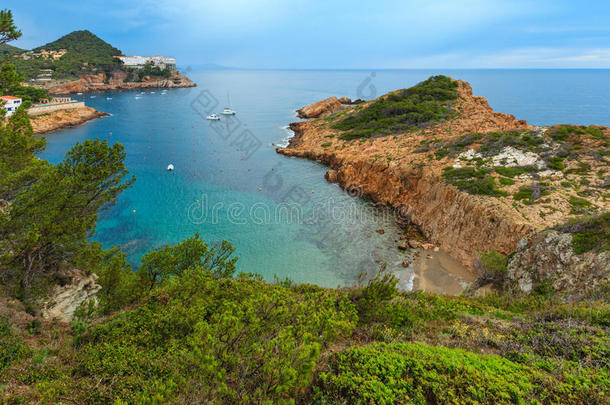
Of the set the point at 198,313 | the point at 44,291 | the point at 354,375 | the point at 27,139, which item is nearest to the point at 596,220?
the point at 354,375

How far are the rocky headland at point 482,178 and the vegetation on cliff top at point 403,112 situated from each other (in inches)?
27.6

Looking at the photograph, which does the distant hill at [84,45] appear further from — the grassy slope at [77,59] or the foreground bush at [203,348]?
the foreground bush at [203,348]

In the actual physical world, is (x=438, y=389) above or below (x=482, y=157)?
below

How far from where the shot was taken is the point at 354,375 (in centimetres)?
606

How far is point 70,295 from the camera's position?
39.4ft

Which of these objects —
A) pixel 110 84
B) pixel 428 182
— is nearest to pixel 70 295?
pixel 428 182

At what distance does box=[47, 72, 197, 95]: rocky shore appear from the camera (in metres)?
97.1

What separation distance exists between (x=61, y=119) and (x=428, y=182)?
7212cm

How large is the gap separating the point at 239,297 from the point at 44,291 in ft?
25.4

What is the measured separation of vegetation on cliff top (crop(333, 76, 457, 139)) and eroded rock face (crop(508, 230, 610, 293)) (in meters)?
30.4

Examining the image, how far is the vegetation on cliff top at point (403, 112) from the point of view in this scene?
45.9 m

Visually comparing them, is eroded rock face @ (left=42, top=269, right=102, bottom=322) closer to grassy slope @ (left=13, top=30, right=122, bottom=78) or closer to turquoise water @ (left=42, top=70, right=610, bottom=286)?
turquoise water @ (left=42, top=70, right=610, bottom=286)

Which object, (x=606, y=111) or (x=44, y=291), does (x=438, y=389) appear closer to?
(x=44, y=291)

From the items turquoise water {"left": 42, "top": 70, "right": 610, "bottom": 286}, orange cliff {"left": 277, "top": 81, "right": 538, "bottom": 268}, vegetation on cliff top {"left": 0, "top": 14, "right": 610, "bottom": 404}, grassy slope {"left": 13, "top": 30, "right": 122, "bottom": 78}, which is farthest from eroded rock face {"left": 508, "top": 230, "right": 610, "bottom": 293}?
grassy slope {"left": 13, "top": 30, "right": 122, "bottom": 78}
